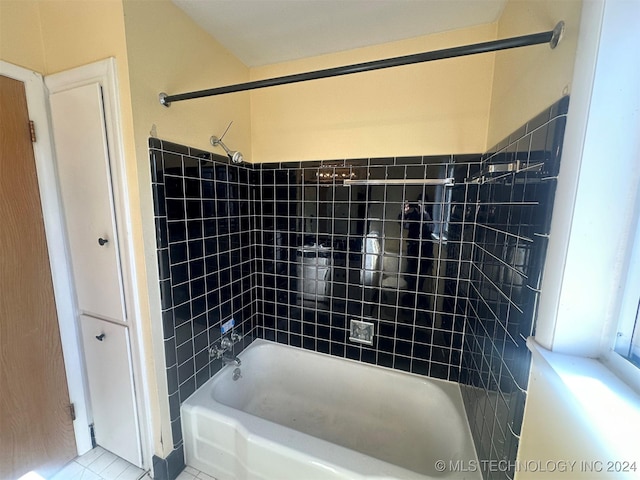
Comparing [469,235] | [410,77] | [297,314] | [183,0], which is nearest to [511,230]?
[469,235]

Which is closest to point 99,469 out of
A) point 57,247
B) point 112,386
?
point 112,386

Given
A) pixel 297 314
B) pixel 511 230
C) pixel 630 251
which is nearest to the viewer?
pixel 630 251

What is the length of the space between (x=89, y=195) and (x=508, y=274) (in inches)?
72.2

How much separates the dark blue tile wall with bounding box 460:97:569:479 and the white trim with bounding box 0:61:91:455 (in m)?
2.02

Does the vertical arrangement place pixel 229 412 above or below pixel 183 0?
below

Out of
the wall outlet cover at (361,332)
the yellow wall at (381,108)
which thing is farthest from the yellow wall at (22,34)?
the wall outlet cover at (361,332)

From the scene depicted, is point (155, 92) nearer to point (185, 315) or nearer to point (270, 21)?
point (270, 21)

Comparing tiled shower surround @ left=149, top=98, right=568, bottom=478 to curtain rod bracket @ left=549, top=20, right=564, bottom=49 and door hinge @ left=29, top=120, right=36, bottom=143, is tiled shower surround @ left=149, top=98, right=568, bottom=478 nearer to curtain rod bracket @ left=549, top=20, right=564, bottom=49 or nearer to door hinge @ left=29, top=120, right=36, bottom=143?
curtain rod bracket @ left=549, top=20, right=564, bottom=49

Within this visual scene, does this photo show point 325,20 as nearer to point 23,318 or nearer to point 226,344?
point 226,344

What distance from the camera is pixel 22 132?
112 cm

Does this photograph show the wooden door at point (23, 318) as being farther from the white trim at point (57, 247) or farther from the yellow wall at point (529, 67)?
the yellow wall at point (529, 67)

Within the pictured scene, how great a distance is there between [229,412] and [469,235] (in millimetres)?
1646

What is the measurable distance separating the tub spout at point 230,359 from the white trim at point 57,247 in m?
0.73

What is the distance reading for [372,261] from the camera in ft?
5.46
